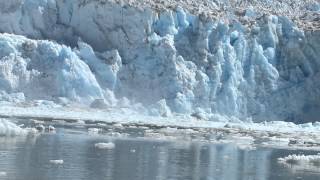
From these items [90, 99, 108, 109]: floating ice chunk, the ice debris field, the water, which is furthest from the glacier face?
the water

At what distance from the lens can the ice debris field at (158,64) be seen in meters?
34.0

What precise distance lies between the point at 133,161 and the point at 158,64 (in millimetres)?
20084

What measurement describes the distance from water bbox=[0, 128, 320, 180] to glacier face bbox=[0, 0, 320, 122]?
45.3ft

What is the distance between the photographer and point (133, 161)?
15.3 meters

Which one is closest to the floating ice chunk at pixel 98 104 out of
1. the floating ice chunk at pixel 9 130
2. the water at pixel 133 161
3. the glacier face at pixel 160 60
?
the glacier face at pixel 160 60

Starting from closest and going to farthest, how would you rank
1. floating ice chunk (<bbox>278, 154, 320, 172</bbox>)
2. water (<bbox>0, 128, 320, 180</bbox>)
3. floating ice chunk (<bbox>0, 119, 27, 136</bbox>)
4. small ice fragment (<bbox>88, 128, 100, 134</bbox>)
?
water (<bbox>0, 128, 320, 180</bbox>)
floating ice chunk (<bbox>278, 154, 320, 172</bbox>)
floating ice chunk (<bbox>0, 119, 27, 136</bbox>)
small ice fragment (<bbox>88, 128, 100, 134</bbox>)

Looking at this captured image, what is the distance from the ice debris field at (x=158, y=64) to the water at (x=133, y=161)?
12.9 meters

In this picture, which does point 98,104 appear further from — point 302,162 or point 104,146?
point 302,162

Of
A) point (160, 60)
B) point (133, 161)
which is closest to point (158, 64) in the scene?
point (160, 60)

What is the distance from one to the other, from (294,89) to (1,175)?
2662 cm

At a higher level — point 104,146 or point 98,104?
point 98,104

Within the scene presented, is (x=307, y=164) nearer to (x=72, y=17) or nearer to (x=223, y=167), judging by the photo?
(x=223, y=167)

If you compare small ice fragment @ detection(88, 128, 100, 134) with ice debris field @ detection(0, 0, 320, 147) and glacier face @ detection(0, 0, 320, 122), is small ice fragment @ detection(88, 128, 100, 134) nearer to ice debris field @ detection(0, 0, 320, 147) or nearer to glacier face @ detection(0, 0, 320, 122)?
ice debris field @ detection(0, 0, 320, 147)

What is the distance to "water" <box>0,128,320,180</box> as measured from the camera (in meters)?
13.0
